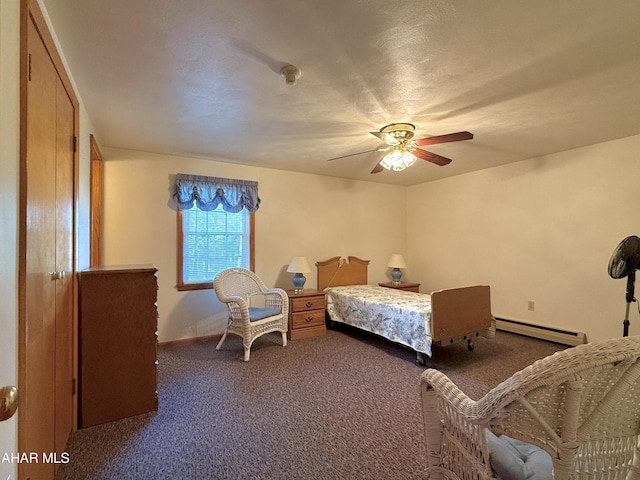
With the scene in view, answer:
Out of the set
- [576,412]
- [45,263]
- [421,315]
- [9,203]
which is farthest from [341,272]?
[9,203]

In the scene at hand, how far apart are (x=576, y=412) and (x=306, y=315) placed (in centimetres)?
335

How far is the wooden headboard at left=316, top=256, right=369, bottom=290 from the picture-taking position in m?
4.77

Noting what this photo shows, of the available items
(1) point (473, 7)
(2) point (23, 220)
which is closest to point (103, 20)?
(2) point (23, 220)

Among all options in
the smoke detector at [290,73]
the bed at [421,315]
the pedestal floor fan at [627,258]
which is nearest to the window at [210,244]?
the bed at [421,315]

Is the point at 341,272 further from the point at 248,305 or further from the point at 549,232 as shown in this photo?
the point at 549,232

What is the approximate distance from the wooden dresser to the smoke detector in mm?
1643

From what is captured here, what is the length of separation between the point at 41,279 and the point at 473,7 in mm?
2310

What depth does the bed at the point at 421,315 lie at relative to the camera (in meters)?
2.96

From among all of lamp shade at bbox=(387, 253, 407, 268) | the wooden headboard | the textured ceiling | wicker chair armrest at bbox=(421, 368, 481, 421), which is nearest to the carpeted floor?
wicker chair armrest at bbox=(421, 368, 481, 421)

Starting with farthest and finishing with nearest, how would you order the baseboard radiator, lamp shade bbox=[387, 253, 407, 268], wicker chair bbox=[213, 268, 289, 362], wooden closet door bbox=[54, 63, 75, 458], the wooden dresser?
lamp shade bbox=[387, 253, 407, 268]
the baseboard radiator
wicker chair bbox=[213, 268, 289, 362]
the wooden dresser
wooden closet door bbox=[54, 63, 75, 458]

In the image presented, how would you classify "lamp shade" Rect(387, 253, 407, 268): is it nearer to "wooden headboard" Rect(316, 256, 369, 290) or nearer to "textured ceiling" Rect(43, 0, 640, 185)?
"wooden headboard" Rect(316, 256, 369, 290)

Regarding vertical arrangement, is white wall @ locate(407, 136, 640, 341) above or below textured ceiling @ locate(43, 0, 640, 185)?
below

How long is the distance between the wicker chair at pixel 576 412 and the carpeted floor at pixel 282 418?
943 millimetres

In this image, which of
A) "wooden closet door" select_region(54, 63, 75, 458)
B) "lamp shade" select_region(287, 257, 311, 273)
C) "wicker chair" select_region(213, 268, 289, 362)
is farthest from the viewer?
"lamp shade" select_region(287, 257, 311, 273)
